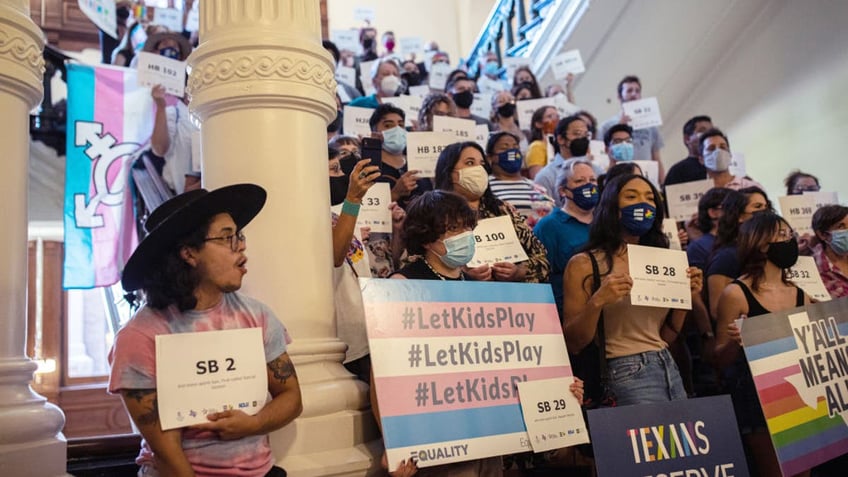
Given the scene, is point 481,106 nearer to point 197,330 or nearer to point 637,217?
point 637,217

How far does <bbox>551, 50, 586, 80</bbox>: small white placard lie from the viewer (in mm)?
7152

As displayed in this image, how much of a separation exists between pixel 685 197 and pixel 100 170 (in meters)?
3.99

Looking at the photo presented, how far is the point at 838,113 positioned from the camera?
22.6 ft

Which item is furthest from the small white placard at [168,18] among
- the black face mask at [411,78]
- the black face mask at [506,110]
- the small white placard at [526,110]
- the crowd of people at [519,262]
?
the small white placard at [526,110]

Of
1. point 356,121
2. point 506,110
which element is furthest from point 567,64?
point 356,121

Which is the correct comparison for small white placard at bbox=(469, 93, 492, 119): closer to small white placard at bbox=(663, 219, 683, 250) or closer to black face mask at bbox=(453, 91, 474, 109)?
black face mask at bbox=(453, 91, 474, 109)

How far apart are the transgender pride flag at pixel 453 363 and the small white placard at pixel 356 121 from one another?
2557 millimetres

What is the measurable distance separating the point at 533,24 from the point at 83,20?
18.3 ft

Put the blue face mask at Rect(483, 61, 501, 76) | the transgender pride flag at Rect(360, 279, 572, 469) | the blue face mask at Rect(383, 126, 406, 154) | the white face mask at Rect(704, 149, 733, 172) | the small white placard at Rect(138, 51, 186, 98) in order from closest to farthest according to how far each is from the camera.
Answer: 1. the transgender pride flag at Rect(360, 279, 572, 469)
2. the blue face mask at Rect(383, 126, 406, 154)
3. the small white placard at Rect(138, 51, 186, 98)
4. the white face mask at Rect(704, 149, 733, 172)
5. the blue face mask at Rect(483, 61, 501, 76)

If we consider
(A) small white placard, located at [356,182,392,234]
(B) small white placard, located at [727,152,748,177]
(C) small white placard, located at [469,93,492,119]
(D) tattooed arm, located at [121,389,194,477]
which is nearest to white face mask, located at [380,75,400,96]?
(C) small white placard, located at [469,93,492,119]

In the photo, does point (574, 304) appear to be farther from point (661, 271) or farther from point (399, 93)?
point (399, 93)

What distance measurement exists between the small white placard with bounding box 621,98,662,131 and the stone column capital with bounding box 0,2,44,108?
460cm

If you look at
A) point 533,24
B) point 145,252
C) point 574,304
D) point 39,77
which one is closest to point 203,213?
point 145,252

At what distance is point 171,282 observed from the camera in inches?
80.0
